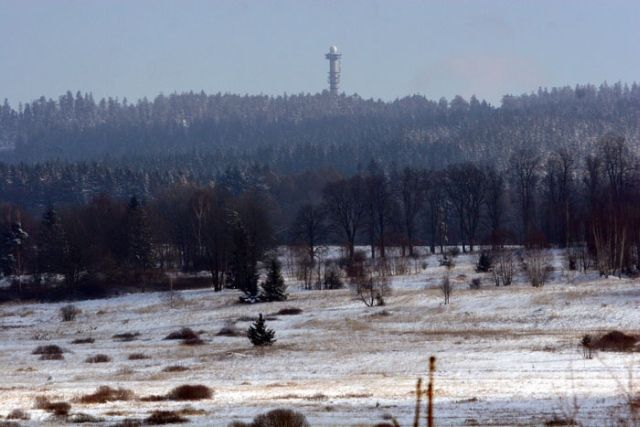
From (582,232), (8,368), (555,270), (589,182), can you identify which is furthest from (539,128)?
(8,368)

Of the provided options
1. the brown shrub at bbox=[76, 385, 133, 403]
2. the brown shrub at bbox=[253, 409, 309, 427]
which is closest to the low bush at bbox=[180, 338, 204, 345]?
the brown shrub at bbox=[76, 385, 133, 403]

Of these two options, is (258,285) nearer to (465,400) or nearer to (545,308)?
(545,308)

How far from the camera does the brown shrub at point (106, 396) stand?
83.3ft

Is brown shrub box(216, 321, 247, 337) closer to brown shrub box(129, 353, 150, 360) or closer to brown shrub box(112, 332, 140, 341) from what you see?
brown shrub box(112, 332, 140, 341)

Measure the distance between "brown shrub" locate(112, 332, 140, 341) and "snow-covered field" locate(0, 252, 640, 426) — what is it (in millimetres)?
453

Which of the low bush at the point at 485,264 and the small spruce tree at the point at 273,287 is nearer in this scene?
the small spruce tree at the point at 273,287

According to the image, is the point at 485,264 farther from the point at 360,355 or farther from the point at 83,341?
the point at 360,355

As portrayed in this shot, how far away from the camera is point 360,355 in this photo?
36094 millimetres

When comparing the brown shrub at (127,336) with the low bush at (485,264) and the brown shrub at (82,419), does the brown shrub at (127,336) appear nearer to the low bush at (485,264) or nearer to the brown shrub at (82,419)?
the brown shrub at (82,419)

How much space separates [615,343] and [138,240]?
5682cm

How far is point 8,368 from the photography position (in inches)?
1446

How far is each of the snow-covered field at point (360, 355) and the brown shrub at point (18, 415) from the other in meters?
0.30

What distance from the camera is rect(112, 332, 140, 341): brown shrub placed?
154ft

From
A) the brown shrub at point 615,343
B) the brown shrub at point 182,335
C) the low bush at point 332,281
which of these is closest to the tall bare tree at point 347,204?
the low bush at point 332,281
